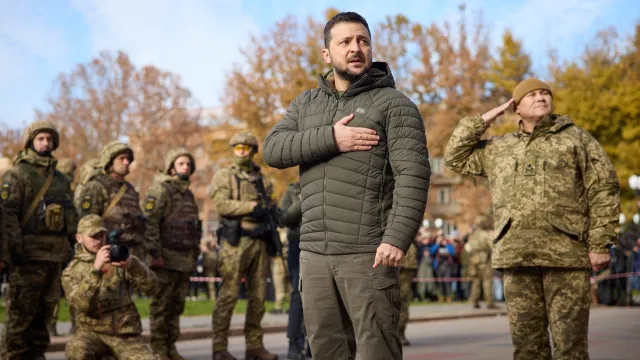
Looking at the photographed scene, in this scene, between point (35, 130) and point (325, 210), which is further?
point (35, 130)

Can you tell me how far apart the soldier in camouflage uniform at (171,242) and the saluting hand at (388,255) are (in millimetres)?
5869

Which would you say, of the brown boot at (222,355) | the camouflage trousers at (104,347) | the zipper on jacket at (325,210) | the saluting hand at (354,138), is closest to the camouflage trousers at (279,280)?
the brown boot at (222,355)

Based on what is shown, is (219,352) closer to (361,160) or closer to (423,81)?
(361,160)

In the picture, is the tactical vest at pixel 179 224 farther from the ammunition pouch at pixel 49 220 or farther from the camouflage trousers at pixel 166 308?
the ammunition pouch at pixel 49 220

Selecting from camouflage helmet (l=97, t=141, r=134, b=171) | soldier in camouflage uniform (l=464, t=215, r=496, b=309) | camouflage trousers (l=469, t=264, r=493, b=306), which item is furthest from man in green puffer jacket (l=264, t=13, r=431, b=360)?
camouflage trousers (l=469, t=264, r=493, b=306)

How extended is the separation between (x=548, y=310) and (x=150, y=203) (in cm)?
507

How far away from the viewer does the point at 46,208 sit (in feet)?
33.1

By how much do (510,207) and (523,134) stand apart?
0.55 metres

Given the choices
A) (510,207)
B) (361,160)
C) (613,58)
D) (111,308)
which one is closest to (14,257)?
(111,308)

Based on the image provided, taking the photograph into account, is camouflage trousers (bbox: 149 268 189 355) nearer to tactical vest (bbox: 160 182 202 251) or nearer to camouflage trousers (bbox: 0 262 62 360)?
tactical vest (bbox: 160 182 202 251)

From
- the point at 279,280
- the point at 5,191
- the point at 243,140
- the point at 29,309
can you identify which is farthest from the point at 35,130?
the point at 279,280

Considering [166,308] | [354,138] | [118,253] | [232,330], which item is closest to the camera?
[354,138]

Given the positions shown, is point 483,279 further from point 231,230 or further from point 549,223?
point 549,223

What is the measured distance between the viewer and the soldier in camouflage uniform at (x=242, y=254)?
1073 centimetres
